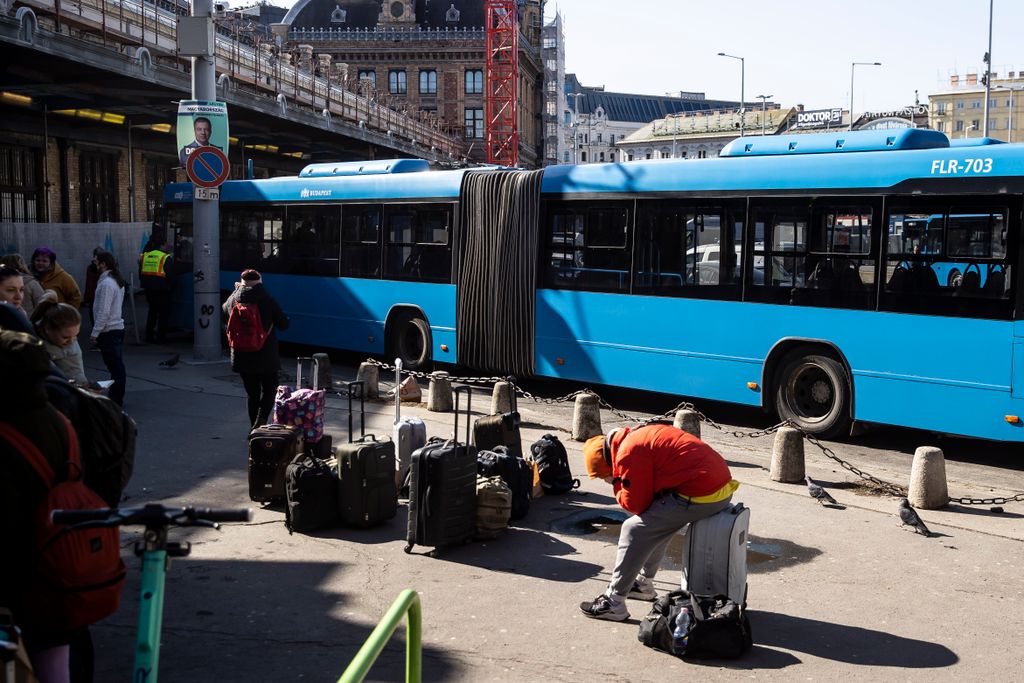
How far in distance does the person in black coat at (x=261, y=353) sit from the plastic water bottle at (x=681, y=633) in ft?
19.5

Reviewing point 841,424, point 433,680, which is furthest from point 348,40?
point 433,680

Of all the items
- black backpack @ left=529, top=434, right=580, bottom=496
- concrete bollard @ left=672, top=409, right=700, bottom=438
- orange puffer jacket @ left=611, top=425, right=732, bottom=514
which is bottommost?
black backpack @ left=529, top=434, right=580, bottom=496

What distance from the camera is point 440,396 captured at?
46.0 feet

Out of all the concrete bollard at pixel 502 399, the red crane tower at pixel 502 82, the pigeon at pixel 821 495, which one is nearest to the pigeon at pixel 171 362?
the concrete bollard at pixel 502 399

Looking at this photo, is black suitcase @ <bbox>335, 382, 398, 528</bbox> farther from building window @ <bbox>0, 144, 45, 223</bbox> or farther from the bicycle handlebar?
building window @ <bbox>0, 144, 45, 223</bbox>

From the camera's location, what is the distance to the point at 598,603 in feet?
21.8

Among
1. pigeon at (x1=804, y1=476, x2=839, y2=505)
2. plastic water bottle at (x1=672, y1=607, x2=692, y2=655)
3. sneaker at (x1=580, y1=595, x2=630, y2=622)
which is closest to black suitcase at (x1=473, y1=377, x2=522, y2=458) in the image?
pigeon at (x1=804, y1=476, x2=839, y2=505)

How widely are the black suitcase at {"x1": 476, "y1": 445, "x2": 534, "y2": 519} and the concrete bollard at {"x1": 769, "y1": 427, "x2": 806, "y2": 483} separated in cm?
264

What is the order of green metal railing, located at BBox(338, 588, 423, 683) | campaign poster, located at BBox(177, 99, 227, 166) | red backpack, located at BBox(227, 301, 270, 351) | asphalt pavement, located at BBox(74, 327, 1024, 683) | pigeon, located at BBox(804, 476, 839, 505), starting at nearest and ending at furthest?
green metal railing, located at BBox(338, 588, 423, 683) < asphalt pavement, located at BBox(74, 327, 1024, 683) < pigeon, located at BBox(804, 476, 839, 505) < red backpack, located at BBox(227, 301, 270, 351) < campaign poster, located at BBox(177, 99, 227, 166)

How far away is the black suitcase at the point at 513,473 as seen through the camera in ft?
29.0

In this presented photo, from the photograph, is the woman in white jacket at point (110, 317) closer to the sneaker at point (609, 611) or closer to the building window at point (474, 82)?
the sneaker at point (609, 611)

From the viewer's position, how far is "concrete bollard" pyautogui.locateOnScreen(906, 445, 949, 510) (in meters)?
9.29

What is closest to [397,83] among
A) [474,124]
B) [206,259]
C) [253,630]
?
[474,124]

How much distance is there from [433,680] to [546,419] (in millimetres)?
8070
